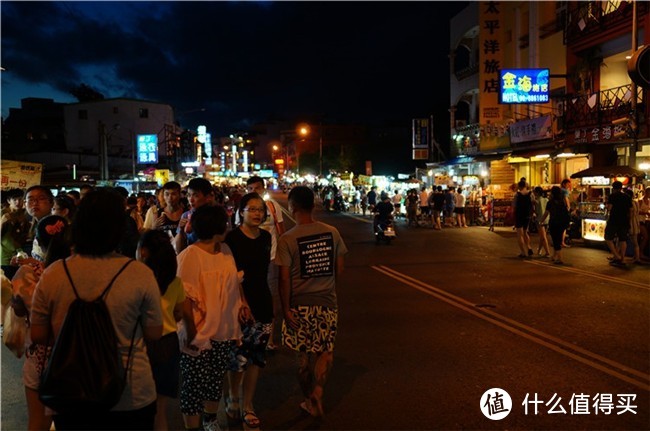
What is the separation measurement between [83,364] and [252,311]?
7.97ft

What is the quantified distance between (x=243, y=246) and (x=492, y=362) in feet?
10.2

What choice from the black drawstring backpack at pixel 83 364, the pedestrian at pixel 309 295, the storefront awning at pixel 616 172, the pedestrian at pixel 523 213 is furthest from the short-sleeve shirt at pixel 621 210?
the black drawstring backpack at pixel 83 364

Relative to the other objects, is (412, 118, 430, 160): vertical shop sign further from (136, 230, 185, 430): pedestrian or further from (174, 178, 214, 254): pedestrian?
(136, 230, 185, 430): pedestrian

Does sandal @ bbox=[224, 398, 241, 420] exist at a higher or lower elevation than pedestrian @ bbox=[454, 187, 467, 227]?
lower

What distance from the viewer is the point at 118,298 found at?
113 inches

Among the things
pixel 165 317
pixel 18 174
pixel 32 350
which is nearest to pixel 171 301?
pixel 165 317

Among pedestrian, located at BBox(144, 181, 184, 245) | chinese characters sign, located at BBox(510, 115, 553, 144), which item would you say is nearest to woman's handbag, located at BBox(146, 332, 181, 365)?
pedestrian, located at BBox(144, 181, 184, 245)

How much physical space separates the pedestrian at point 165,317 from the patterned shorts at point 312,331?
123cm

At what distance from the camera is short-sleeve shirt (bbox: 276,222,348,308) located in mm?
4930

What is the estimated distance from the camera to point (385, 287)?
10.8 meters

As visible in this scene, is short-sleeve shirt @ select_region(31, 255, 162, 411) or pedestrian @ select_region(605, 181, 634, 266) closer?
short-sleeve shirt @ select_region(31, 255, 162, 411)

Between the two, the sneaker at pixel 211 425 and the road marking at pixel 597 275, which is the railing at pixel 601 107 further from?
the sneaker at pixel 211 425

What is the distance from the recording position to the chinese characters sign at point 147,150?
47.7m

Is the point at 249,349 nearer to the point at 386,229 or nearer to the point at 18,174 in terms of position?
the point at 18,174
